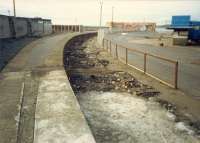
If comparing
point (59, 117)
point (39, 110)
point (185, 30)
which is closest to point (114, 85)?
point (39, 110)

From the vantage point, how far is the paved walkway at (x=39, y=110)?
550cm

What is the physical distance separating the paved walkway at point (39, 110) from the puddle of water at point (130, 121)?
25.6 inches

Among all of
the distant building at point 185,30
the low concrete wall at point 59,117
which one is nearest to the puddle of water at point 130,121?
the low concrete wall at point 59,117

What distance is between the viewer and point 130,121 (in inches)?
280

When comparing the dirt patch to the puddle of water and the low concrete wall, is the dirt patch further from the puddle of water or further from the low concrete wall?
the low concrete wall

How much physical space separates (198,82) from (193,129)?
549cm

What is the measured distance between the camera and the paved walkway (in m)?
5.50

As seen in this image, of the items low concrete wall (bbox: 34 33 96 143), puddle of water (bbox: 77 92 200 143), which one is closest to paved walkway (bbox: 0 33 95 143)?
low concrete wall (bbox: 34 33 96 143)

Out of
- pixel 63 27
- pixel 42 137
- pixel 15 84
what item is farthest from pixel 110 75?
pixel 63 27

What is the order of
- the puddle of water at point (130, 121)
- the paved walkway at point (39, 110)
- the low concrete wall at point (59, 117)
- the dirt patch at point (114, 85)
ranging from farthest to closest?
the dirt patch at point (114, 85)
the puddle of water at point (130, 121)
the paved walkway at point (39, 110)
the low concrete wall at point (59, 117)

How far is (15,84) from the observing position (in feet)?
31.7

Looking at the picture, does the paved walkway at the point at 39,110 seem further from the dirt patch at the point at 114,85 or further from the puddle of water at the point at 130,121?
the dirt patch at the point at 114,85

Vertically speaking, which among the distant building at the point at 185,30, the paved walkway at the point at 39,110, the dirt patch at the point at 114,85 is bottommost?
the dirt patch at the point at 114,85

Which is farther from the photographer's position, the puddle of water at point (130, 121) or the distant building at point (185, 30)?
the distant building at point (185, 30)
